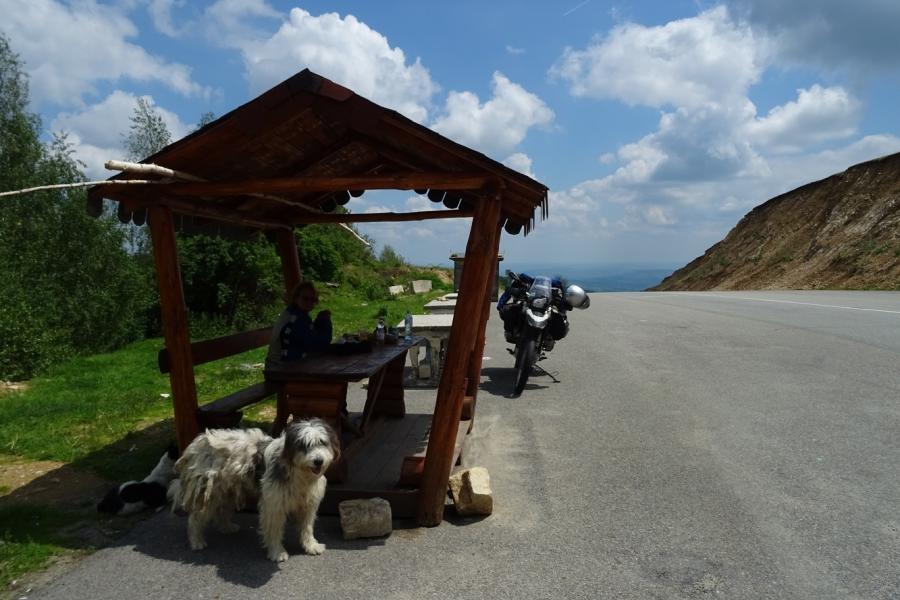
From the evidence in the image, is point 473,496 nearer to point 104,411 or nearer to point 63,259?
point 104,411

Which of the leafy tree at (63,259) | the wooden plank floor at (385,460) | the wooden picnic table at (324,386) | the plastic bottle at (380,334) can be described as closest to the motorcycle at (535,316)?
the wooden plank floor at (385,460)

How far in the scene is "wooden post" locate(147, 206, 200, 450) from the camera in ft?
16.8

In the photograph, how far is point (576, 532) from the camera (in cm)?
428

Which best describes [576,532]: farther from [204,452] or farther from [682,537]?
[204,452]

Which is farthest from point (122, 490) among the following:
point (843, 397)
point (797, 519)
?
point (843, 397)

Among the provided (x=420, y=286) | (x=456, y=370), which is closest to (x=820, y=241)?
(x=420, y=286)

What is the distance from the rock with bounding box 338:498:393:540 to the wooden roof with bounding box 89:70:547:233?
227cm

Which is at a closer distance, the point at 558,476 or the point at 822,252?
the point at 558,476

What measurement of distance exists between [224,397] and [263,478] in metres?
2.43

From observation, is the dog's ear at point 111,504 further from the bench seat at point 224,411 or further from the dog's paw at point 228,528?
the dog's paw at point 228,528

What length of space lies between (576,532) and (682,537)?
0.68 meters

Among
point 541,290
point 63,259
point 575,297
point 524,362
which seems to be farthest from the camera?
point 63,259

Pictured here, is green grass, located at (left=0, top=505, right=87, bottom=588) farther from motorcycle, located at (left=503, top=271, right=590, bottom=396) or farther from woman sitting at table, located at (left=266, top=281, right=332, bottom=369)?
motorcycle, located at (left=503, top=271, right=590, bottom=396)

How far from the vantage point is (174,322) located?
521cm
